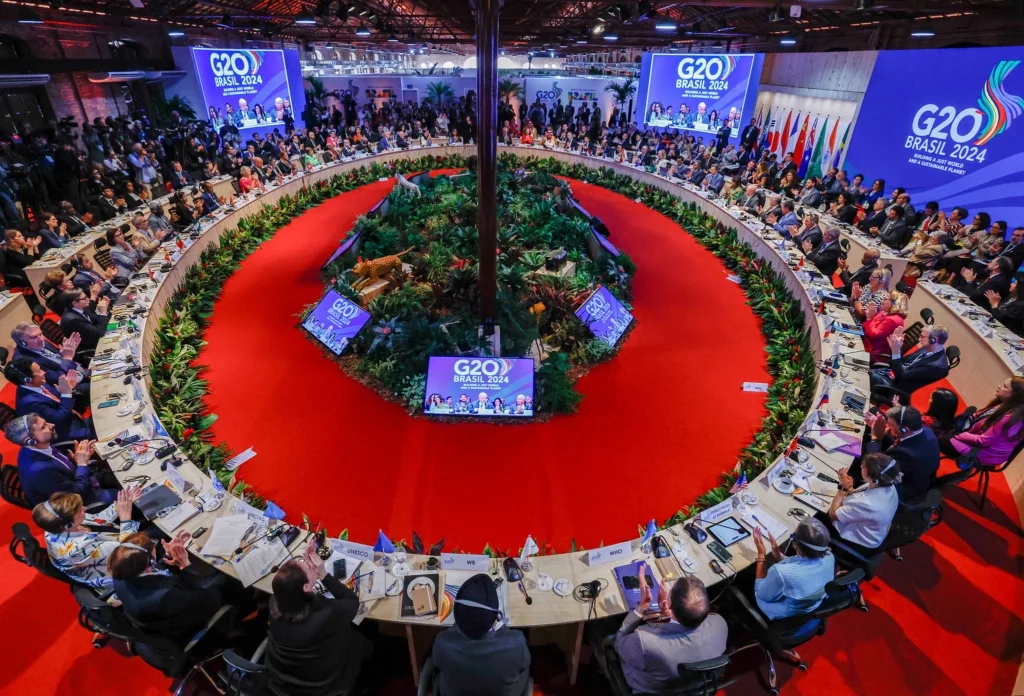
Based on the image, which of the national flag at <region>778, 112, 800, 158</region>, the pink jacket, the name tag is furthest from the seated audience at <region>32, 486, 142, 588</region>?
the national flag at <region>778, 112, 800, 158</region>

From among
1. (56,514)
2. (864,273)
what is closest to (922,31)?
(864,273)

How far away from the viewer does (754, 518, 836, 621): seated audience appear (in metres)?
2.64

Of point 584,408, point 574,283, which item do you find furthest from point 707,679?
point 574,283

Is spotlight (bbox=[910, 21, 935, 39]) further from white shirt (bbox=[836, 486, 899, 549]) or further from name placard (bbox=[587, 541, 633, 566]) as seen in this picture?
name placard (bbox=[587, 541, 633, 566])

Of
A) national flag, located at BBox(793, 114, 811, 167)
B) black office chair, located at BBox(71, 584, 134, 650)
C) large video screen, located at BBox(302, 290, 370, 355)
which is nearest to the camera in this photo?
black office chair, located at BBox(71, 584, 134, 650)

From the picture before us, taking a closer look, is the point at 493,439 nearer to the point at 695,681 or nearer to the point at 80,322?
the point at 695,681

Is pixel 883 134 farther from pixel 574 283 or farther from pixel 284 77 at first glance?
pixel 284 77

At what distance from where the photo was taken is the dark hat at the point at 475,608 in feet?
6.85

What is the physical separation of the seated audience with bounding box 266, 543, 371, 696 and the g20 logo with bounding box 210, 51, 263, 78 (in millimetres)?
18034

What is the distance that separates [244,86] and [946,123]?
18.5m

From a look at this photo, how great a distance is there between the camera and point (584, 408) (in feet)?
17.8

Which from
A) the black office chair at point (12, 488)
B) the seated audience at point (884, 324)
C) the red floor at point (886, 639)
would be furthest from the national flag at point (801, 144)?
the black office chair at point (12, 488)

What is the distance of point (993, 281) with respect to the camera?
584cm

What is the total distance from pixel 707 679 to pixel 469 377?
3.35 meters
